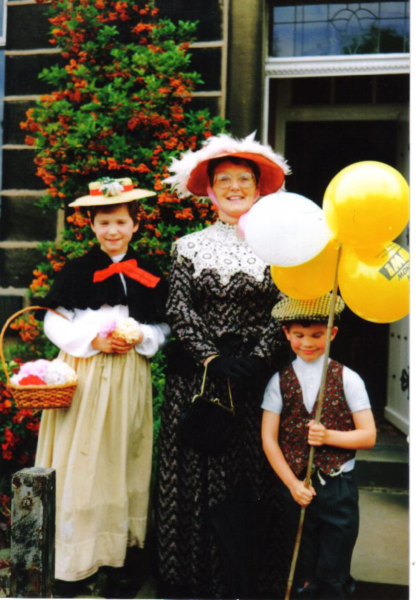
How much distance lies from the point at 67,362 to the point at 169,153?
67.0 inches

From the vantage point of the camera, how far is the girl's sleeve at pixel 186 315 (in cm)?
275

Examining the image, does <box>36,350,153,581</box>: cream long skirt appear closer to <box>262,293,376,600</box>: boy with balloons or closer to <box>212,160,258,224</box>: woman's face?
<box>262,293,376,600</box>: boy with balloons

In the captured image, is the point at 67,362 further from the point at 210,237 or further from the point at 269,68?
the point at 269,68

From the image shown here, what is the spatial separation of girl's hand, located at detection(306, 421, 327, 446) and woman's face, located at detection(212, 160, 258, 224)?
3.30ft

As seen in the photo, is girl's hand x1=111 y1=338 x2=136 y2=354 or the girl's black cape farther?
the girl's black cape

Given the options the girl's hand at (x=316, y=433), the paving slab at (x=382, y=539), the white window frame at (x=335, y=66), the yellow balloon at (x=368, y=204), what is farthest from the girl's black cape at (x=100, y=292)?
the white window frame at (x=335, y=66)

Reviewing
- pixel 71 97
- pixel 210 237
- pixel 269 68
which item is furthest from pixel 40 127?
pixel 210 237

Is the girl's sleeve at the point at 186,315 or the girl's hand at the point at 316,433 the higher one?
the girl's sleeve at the point at 186,315

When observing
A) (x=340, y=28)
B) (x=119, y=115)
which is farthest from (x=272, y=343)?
(x=340, y=28)

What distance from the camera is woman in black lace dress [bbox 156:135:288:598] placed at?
2.80 metres

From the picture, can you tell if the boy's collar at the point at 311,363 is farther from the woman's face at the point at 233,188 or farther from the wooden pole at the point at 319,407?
the woman's face at the point at 233,188

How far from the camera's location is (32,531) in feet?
6.98

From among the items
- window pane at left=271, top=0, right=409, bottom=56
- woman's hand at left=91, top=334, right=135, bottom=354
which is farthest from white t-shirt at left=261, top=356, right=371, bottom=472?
window pane at left=271, top=0, right=409, bottom=56

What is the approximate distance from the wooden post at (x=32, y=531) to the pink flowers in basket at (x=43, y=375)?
70cm
